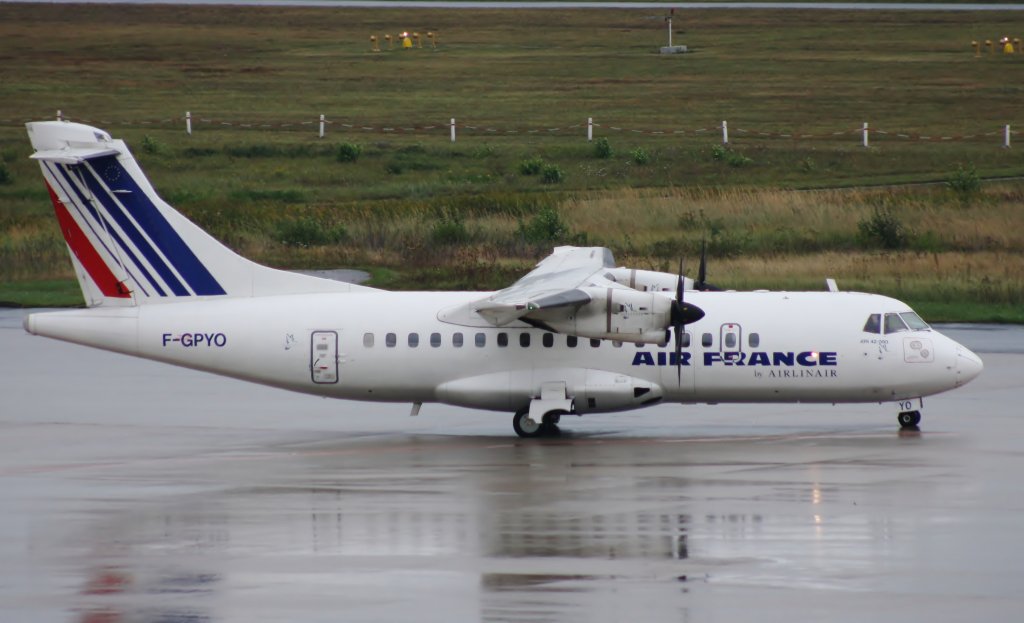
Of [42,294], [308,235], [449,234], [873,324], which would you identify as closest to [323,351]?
[873,324]

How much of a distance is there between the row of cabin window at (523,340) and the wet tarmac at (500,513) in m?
1.70

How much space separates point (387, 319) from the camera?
2706 centimetres

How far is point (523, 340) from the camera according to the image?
1053 inches

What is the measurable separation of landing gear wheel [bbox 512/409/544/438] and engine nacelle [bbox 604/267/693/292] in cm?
341

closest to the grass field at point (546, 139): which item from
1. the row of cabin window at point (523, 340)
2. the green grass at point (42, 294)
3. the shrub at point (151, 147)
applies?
the green grass at point (42, 294)

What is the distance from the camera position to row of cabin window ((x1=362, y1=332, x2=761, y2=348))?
87.1 feet

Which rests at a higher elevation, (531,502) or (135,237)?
(135,237)

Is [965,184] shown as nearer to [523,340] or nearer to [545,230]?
[545,230]

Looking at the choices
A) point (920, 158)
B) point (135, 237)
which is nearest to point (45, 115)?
point (920, 158)

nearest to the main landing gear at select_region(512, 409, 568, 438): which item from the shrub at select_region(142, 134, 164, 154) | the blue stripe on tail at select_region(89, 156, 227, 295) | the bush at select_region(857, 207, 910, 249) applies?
the blue stripe on tail at select_region(89, 156, 227, 295)

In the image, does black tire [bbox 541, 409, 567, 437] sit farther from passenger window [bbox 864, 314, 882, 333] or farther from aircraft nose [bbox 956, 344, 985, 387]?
aircraft nose [bbox 956, 344, 985, 387]

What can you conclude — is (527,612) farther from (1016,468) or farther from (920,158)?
(920,158)

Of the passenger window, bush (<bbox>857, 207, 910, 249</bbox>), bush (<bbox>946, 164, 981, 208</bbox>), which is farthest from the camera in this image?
bush (<bbox>946, 164, 981, 208</bbox>)

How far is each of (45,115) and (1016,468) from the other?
72395 mm
